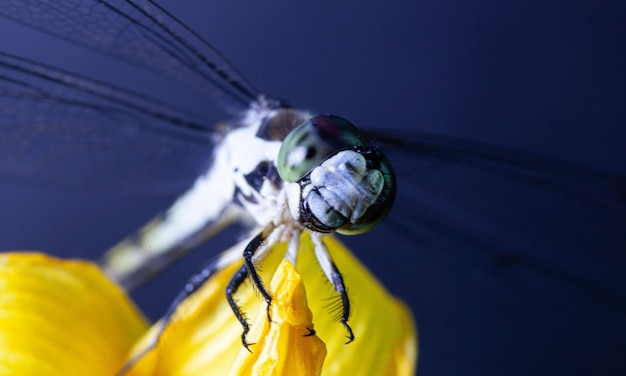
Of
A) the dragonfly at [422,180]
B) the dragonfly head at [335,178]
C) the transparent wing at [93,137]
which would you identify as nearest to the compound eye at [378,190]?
the dragonfly head at [335,178]

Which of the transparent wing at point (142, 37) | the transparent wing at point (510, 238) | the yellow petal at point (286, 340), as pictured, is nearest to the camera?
the yellow petal at point (286, 340)

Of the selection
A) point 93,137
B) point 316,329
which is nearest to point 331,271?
point 316,329

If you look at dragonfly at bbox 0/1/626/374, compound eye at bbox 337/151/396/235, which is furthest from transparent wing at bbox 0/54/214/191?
compound eye at bbox 337/151/396/235

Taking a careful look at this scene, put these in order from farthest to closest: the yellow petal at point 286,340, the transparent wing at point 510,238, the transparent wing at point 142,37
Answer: the transparent wing at point 510,238 < the transparent wing at point 142,37 < the yellow petal at point 286,340

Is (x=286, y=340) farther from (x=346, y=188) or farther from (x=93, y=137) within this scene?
(x=93, y=137)

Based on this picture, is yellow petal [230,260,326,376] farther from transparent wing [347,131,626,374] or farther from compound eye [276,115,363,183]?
transparent wing [347,131,626,374]

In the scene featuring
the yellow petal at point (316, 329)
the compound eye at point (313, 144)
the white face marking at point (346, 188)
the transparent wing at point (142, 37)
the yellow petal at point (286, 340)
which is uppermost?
the transparent wing at point (142, 37)

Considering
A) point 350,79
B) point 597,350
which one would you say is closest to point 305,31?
point 350,79

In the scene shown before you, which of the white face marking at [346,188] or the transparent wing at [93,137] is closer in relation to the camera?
the white face marking at [346,188]

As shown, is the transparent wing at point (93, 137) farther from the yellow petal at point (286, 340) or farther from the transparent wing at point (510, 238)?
the yellow petal at point (286, 340)
